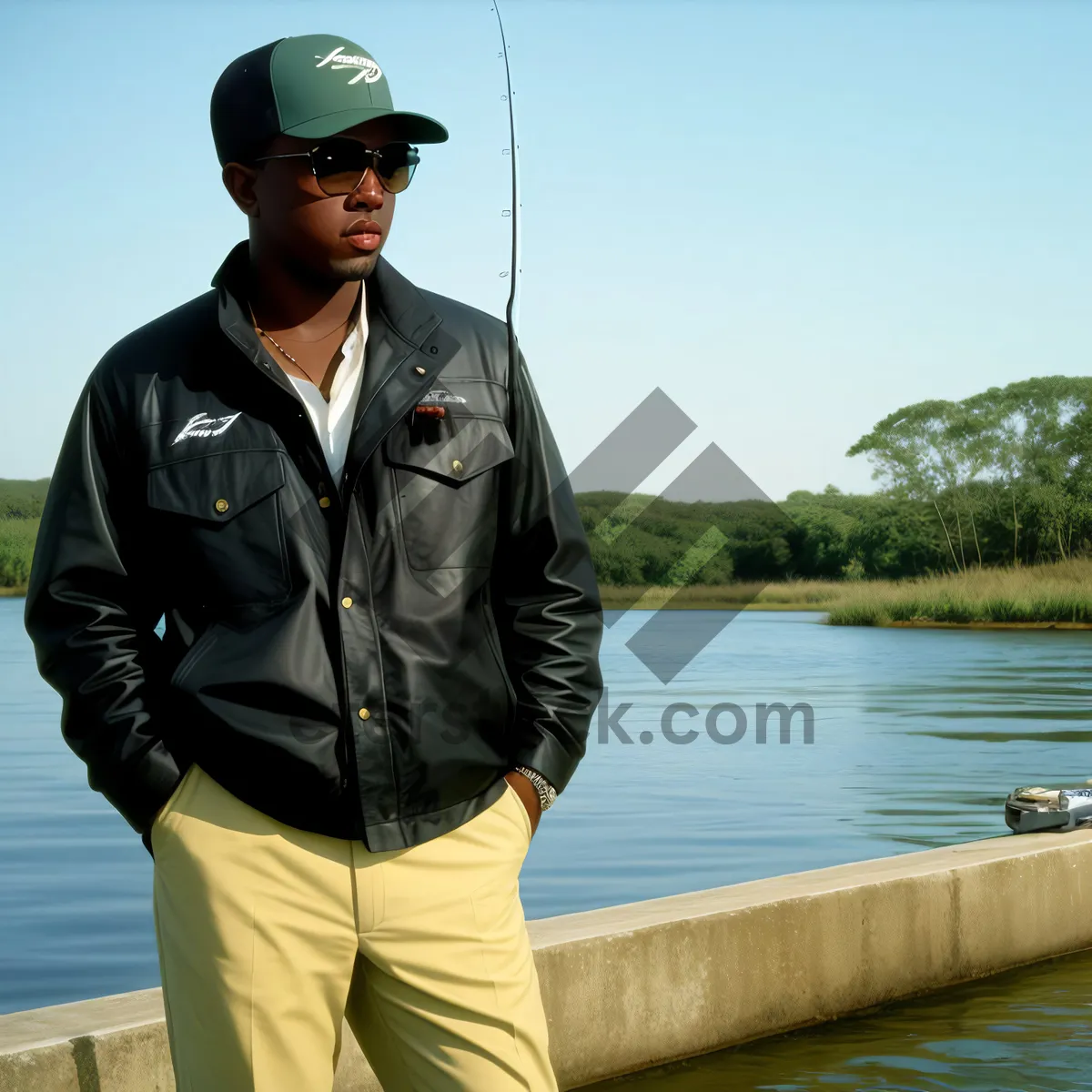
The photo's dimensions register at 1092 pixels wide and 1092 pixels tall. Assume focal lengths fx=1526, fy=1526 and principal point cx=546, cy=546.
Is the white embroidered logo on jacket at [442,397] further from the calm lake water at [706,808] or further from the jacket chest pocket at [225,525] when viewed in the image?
the calm lake water at [706,808]

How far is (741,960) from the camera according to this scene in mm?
4523

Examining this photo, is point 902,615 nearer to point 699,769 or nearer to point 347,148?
point 699,769

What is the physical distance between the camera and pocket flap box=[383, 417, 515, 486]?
2059 mm

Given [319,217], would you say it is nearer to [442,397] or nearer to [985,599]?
[442,397]

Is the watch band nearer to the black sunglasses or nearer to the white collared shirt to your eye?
the white collared shirt

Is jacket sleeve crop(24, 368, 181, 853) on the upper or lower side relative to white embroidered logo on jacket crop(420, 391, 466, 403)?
lower

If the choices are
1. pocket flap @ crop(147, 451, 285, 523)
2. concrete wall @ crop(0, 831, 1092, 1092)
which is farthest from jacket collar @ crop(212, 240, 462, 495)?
concrete wall @ crop(0, 831, 1092, 1092)

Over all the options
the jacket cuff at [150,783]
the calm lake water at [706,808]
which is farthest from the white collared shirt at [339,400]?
the calm lake water at [706,808]

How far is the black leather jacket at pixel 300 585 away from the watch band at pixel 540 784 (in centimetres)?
1

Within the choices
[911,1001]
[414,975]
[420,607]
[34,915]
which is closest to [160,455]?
[420,607]

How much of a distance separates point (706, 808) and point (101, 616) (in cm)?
1344

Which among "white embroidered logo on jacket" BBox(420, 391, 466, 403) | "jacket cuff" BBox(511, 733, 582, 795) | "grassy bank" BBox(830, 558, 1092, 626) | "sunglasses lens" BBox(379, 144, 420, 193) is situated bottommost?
"grassy bank" BBox(830, 558, 1092, 626)

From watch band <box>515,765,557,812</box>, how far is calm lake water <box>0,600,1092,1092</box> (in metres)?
2.43

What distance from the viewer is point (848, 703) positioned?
98.2 ft
